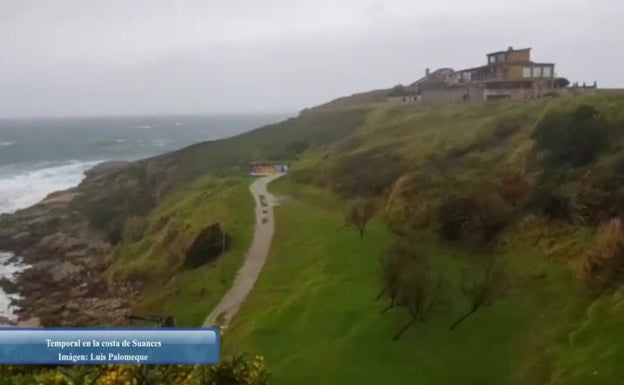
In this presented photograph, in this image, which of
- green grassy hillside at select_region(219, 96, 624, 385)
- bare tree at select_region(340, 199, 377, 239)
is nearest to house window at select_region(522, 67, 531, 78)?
green grassy hillside at select_region(219, 96, 624, 385)

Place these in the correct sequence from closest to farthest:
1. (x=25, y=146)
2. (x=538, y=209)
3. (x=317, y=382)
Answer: (x=317, y=382), (x=538, y=209), (x=25, y=146)

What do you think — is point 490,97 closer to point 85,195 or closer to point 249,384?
point 85,195

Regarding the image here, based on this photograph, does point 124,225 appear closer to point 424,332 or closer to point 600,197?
point 424,332

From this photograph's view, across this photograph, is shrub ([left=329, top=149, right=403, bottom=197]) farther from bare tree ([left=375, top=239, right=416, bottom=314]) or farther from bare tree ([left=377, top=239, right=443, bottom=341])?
bare tree ([left=377, top=239, right=443, bottom=341])

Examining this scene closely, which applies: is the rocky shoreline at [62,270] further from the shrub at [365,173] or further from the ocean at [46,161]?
the shrub at [365,173]

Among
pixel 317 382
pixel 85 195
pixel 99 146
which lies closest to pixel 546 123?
pixel 317 382

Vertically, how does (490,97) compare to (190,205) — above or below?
above

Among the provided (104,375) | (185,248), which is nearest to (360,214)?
(185,248)

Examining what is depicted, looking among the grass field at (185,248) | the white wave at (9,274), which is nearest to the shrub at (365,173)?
the grass field at (185,248)
